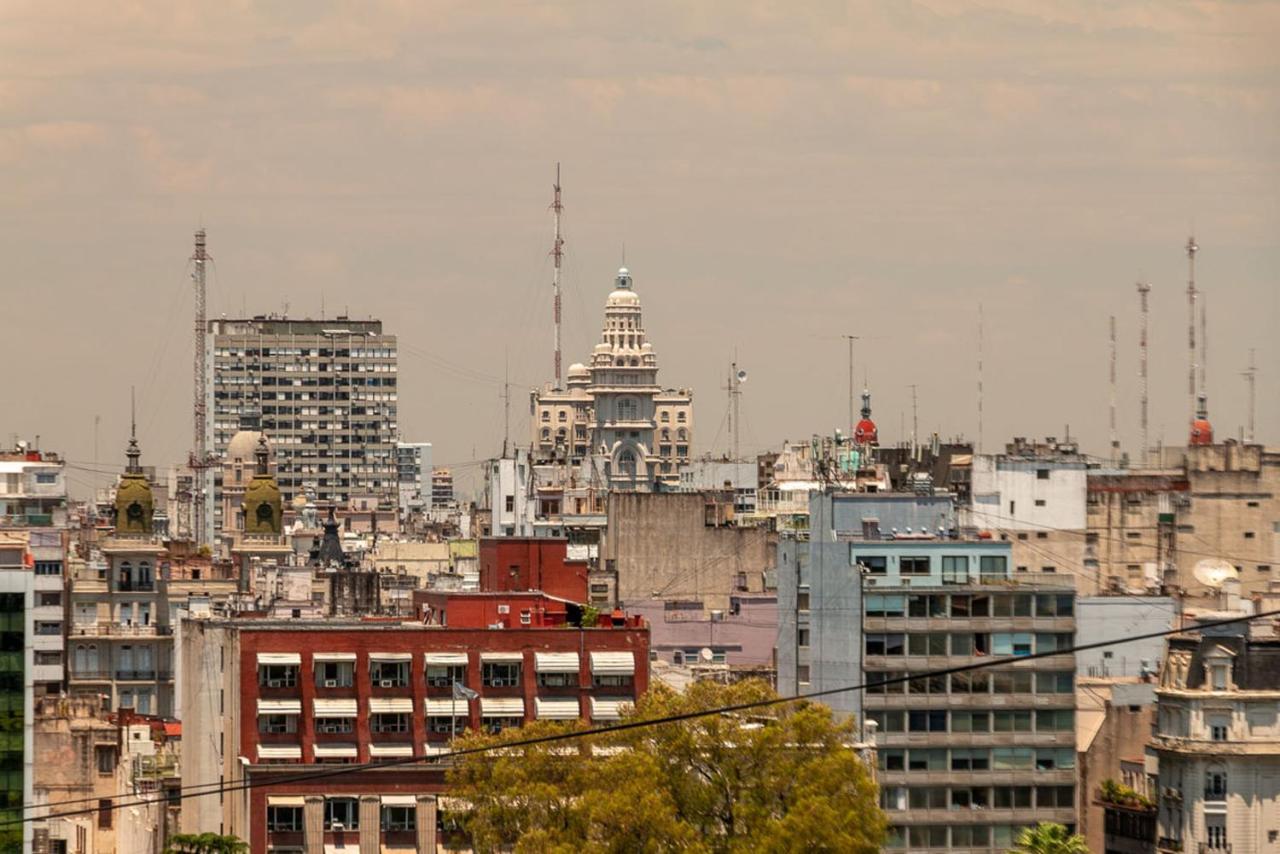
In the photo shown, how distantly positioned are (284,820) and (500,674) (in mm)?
8111

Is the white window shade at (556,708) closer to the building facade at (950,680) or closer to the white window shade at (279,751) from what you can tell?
the white window shade at (279,751)

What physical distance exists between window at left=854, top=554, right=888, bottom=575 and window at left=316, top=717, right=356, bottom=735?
17138mm

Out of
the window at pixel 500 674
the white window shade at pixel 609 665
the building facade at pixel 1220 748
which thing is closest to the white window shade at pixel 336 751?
the window at pixel 500 674

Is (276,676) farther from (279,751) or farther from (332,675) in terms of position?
(279,751)

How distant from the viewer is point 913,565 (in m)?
110

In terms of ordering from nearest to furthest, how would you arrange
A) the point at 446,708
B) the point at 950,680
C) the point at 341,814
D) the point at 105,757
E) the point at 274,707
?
1. the point at 341,814
2. the point at 274,707
3. the point at 446,708
4. the point at 950,680
5. the point at 105,757

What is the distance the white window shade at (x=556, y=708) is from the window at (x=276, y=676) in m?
6.13

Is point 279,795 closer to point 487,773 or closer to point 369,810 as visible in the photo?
point 369,810

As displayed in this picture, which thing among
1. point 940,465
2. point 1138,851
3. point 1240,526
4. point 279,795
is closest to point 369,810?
point 279,795

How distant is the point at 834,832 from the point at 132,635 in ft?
293

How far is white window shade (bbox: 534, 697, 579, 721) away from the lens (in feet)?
328

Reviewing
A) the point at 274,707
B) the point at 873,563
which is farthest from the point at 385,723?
the point at 873,563

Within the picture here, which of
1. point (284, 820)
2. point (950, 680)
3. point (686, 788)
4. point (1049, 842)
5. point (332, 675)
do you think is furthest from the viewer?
point (950, 680)

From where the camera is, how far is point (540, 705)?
100 m
